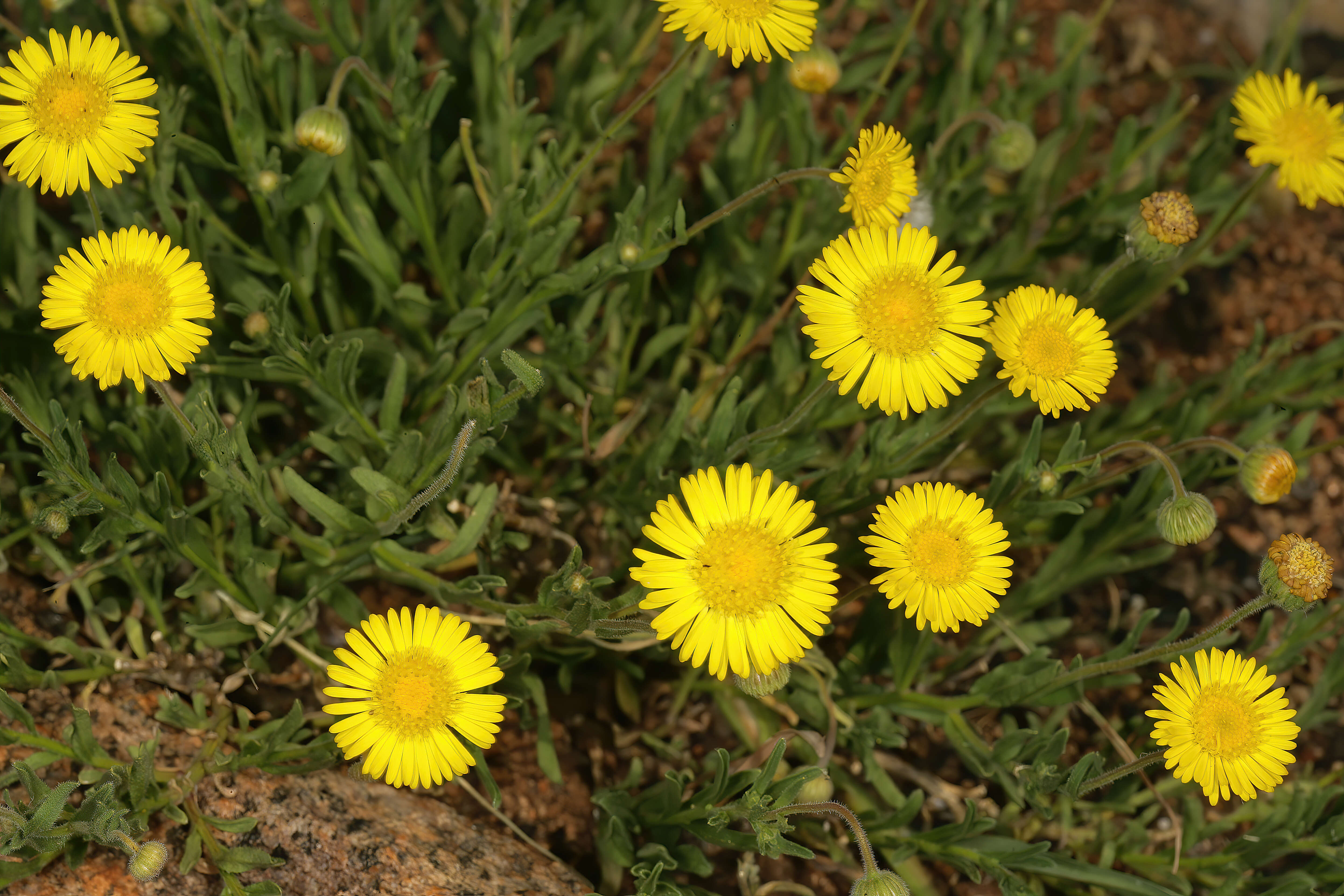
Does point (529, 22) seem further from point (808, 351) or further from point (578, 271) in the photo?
point (808, 351)

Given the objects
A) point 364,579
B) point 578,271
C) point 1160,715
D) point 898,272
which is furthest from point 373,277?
point 1160,715

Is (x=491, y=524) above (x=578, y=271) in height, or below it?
below

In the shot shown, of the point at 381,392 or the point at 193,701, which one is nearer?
the point at 193,701

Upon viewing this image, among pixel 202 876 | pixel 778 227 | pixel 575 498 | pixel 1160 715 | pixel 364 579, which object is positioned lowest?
Answer: pixel 202 876

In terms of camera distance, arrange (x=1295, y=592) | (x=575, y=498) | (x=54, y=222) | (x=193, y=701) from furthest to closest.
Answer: (x=575, y=498) < (x=54, y=222) < (x=193, y=701) < (x=1295, y=592)

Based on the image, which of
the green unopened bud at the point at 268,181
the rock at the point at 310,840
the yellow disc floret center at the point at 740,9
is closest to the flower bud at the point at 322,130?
the green unopened bud at the point at 268,181

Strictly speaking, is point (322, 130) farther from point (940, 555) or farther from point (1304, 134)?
point (1304, 134)

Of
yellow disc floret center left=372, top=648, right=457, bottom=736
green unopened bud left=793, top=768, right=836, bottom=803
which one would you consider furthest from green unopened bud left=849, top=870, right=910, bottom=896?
yellow disc floret center left=372, top=648, right=457, bottom=736
